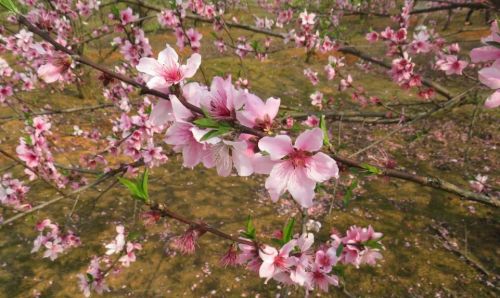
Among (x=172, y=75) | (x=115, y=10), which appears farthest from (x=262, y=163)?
(x=115, y=10)

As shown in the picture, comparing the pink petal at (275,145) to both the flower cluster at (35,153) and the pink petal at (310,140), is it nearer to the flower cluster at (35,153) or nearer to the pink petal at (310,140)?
the pink petal at (310,140)

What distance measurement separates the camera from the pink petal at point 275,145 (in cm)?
98

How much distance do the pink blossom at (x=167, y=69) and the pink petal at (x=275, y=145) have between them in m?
0.35

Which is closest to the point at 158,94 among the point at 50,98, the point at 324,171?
the point at 324,171

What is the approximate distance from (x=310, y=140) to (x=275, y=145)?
127 mm

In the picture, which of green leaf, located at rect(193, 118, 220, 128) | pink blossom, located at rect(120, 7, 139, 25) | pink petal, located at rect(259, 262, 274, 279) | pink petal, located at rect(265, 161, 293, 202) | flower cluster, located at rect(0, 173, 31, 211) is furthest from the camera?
pink blossom, located at rect(120, 7, 139, 25)

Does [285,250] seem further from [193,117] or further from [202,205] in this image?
[202,205]

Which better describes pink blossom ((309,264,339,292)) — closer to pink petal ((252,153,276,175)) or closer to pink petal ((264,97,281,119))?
pink petal ((252,153,276,175))

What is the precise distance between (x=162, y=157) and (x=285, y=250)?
213 cm

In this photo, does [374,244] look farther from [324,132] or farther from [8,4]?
[8,4]

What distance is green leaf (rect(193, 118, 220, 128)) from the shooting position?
904mm

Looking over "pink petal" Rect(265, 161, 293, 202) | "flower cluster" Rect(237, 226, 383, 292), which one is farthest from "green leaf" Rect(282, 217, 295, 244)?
"pink petal" Rect(265, 161, 293, 202)

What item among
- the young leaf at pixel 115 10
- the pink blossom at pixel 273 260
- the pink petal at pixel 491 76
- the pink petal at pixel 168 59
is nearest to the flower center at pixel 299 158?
the pink blossom at pixel 273 260

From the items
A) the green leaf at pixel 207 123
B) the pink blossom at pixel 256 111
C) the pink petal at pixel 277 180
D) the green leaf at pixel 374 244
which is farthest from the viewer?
the green leaf at pixel 374 244
